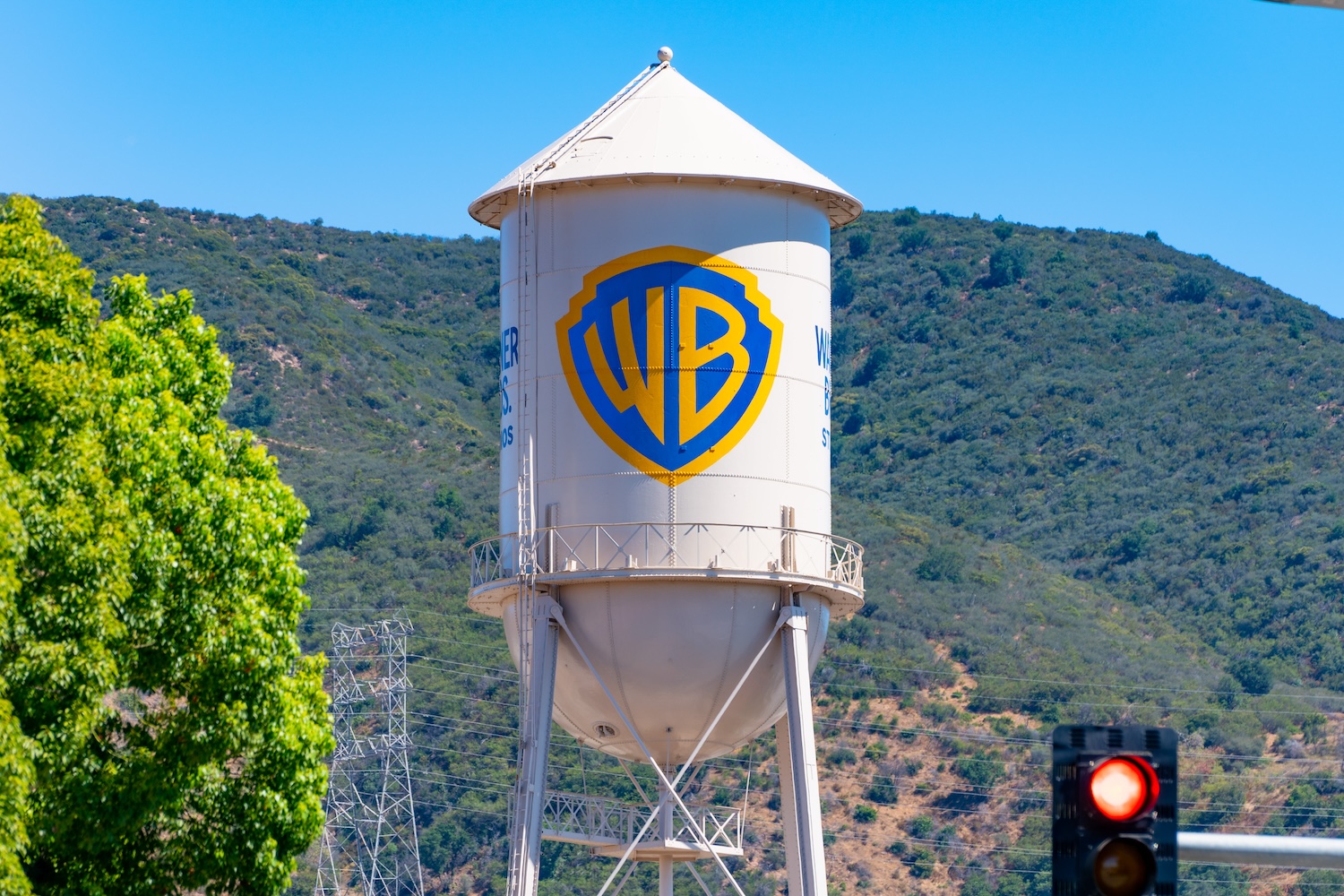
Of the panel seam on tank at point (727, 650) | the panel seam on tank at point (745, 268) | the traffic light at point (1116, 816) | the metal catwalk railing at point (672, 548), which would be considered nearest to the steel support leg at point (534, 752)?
the metal catwalk railing at point (672, 548)

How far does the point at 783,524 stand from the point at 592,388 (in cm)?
341

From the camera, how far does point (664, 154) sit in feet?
96.8

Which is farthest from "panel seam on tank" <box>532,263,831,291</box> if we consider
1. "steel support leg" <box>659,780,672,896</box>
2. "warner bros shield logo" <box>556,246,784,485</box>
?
"steel support leg" <box>659,780,672,896</box>

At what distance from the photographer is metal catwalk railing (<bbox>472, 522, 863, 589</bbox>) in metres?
28.6

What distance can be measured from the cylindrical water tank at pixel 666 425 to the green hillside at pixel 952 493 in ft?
158

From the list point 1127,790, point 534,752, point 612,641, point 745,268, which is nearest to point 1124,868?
point 1127,790

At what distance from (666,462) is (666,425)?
1.76 feet

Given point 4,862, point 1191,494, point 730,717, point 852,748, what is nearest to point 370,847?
point 852,748

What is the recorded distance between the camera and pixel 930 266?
5650 inches

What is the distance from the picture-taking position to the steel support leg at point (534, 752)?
28.5 meters

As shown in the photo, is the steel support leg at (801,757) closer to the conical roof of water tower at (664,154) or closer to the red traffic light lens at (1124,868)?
the conical roof of water tower at (664,154)

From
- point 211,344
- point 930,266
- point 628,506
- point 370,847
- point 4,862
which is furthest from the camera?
point 930,266

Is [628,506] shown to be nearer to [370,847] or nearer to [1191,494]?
[370,847]

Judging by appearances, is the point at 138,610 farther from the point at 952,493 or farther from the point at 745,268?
the point at 952,493
